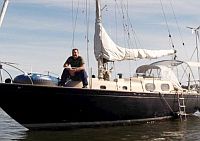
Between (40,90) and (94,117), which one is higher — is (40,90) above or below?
above

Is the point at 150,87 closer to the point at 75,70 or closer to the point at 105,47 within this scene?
the point at 105,47

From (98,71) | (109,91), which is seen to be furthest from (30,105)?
(98,71)

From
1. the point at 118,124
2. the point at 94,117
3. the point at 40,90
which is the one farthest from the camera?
the point at 118,124

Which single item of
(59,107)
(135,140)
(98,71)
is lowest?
(135,140)

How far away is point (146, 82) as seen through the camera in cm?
2491

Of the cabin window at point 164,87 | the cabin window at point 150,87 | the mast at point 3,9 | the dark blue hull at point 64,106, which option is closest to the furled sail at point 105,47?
the cabin window at point 150,87

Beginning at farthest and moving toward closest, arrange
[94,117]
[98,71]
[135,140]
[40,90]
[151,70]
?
[151,70]
[98,71]
[94,117]
[40,90]
[135,140]

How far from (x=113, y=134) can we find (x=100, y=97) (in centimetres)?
211

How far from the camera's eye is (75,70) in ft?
65.9

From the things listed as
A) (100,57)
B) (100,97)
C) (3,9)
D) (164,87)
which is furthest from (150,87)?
(3,9)

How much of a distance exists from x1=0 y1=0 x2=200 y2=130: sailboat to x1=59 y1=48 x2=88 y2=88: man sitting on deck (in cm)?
25

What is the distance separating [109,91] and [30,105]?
395cm

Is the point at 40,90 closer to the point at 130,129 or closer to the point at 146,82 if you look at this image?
the point at 130,129

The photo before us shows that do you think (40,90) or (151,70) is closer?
(40,90)
